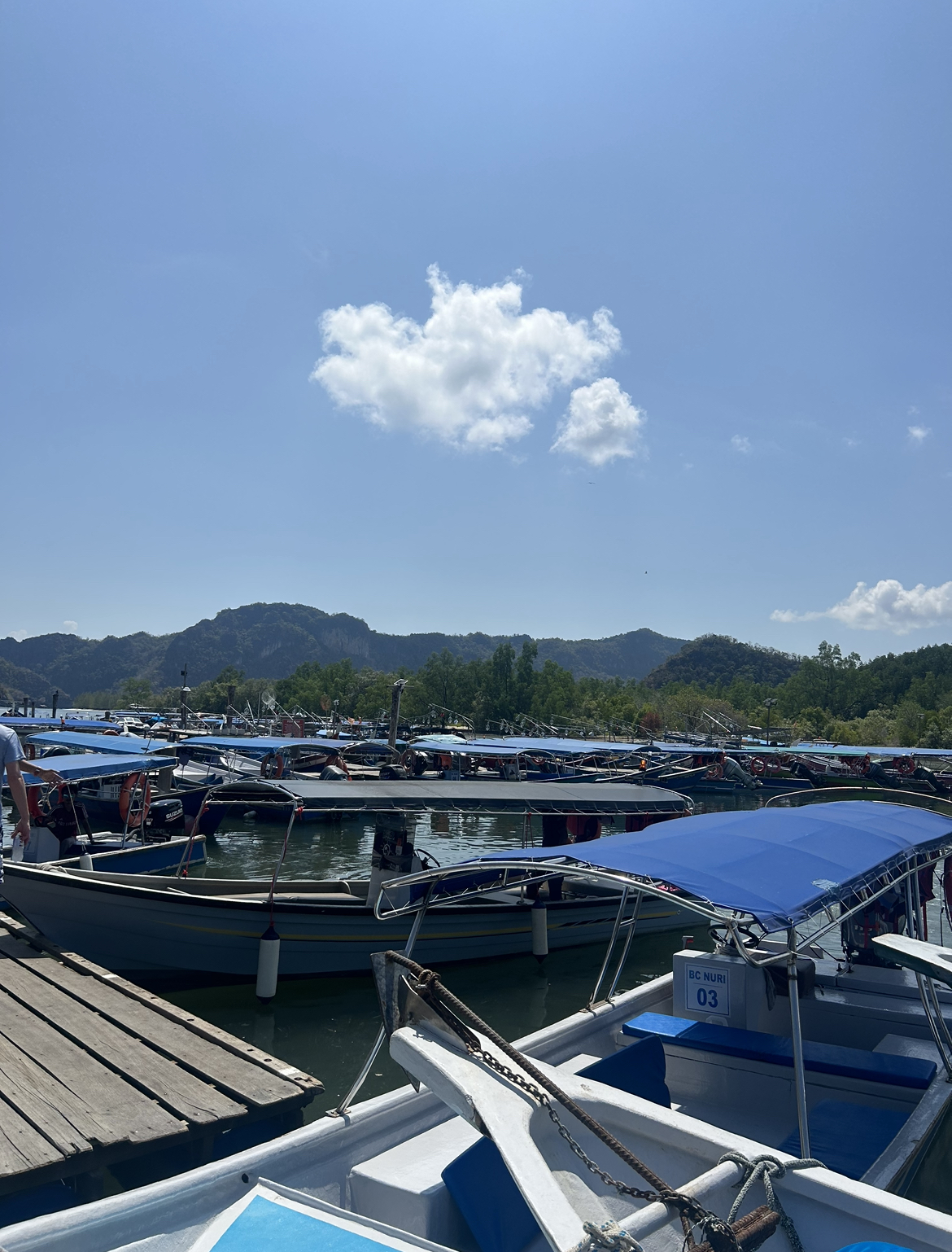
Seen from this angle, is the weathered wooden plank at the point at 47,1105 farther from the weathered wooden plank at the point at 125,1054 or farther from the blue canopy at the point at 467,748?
the blue canopy at the point at 467,748

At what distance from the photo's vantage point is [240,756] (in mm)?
34562

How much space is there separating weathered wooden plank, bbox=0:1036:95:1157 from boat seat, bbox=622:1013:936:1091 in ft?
14.3

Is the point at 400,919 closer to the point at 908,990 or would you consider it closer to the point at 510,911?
the point at 510,911

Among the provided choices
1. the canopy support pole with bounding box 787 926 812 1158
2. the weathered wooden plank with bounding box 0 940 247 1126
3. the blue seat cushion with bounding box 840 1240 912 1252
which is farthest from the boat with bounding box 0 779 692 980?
the blue seat cushion with bounding box 840 1240 912 1252

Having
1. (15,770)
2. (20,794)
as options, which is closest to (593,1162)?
(15,770)

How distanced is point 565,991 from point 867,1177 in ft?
26.8

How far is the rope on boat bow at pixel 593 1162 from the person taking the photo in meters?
3.29

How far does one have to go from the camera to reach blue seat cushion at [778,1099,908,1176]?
5812 mm

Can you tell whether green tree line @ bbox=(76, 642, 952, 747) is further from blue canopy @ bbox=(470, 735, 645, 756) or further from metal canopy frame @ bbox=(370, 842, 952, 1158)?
metal canopy frame @ bbox=(370, 842, 952, 1158)

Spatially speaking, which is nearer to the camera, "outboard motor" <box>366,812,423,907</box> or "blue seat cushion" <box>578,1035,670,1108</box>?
"blue seat cushion" <box>578,1035,670,1108</box>

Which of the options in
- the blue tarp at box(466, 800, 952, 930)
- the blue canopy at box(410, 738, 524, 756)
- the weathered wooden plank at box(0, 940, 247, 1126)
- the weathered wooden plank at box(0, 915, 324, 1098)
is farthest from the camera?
the blue canopy at box(410, 738, 524, 756)

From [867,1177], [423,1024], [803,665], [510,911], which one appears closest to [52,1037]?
[423,1024]

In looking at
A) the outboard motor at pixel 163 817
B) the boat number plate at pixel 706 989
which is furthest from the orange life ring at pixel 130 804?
the boat number plate at pixel 706 989

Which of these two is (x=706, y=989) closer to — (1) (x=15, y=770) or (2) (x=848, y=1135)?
(2) (x=848, y=1135)
